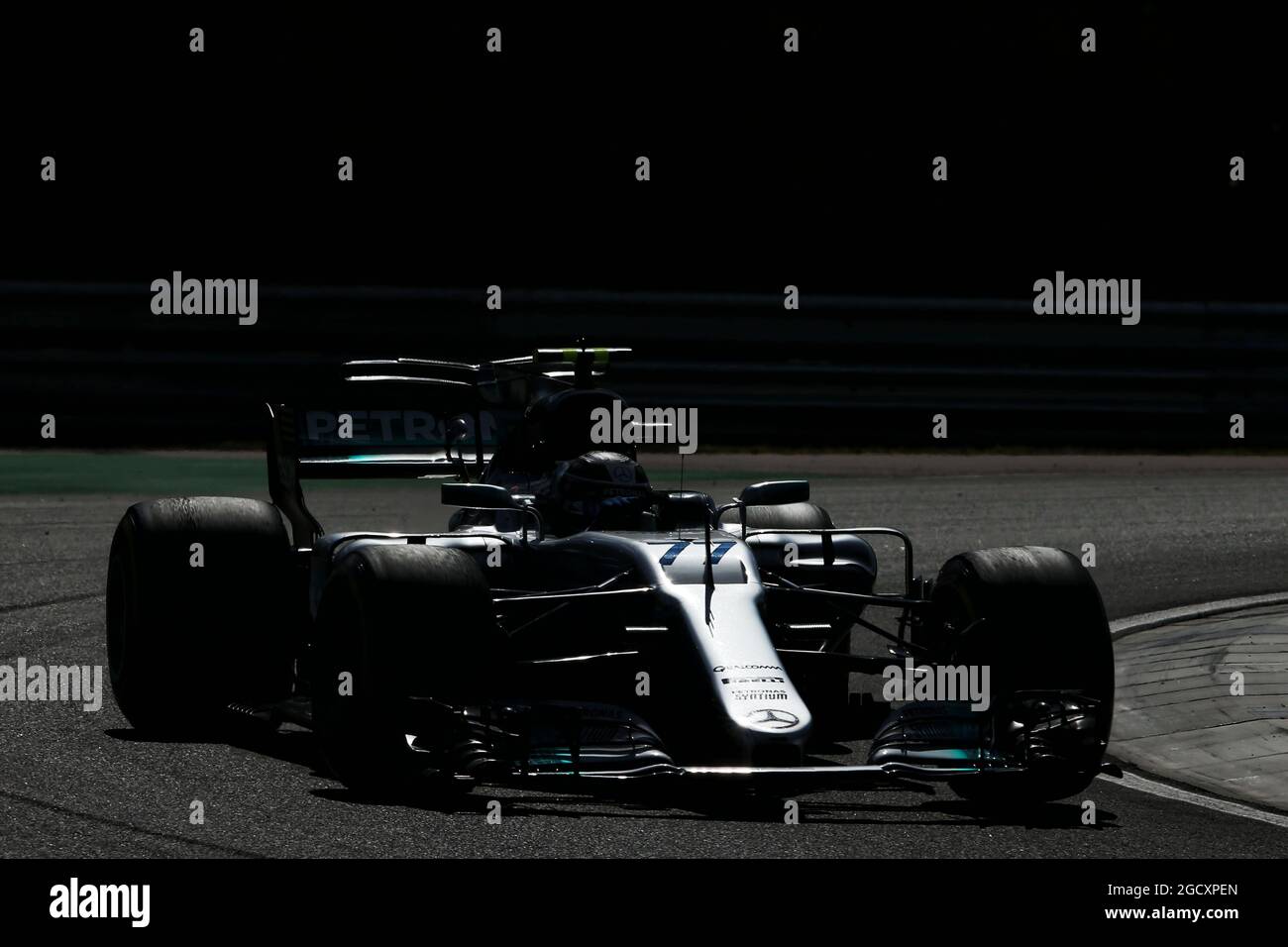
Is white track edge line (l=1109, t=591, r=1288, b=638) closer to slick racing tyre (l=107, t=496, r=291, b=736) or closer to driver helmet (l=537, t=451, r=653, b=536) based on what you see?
driver helmet (l=537, t=451, r=653, b=536)

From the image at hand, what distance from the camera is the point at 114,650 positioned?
8609 millimetres

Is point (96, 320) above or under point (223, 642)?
above

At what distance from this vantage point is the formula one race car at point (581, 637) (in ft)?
21.8

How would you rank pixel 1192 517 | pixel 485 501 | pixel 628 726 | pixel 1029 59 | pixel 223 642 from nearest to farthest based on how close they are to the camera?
pixel 628 726, pixel 485 501, pixel 223 642, pixel 1192 517, pixel 1029 59

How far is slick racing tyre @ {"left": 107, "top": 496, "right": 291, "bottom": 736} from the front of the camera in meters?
8.23

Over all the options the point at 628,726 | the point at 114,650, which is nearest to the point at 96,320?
the point at 114,650

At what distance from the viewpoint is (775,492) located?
8.05m

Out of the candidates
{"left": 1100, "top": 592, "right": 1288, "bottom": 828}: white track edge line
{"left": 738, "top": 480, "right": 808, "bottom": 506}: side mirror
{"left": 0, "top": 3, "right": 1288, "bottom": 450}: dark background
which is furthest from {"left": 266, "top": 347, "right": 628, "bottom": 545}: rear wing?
{"left": 0, "top": 3, "right": 1288, "bottom": 450}: dark background

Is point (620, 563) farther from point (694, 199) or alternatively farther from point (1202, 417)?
point (694, 199)

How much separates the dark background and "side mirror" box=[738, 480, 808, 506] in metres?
10.3

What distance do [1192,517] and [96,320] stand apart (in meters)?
8.70

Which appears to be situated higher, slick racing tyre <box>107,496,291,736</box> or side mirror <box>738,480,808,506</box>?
side mirror <box>738,480,808,506</box>
